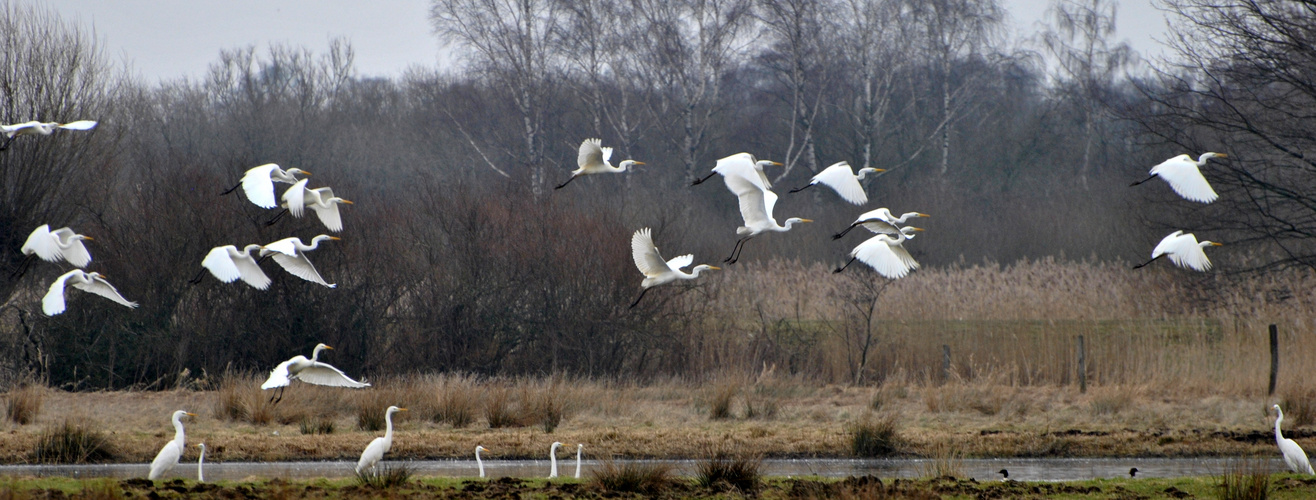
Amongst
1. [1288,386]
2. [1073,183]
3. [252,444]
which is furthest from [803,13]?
[252,444]

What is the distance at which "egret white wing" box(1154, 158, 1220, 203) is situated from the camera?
1137 cm

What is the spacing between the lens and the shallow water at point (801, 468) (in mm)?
10838

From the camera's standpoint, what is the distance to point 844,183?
11.8m

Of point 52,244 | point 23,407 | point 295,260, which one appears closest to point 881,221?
point 295,260

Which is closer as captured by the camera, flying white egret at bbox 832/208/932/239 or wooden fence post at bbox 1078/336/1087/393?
flying white egret at bbox 832/208/932/239

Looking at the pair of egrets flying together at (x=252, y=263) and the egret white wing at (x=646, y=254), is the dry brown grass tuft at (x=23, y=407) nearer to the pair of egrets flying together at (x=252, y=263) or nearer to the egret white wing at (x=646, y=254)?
the pair of egrets flying together at (x=252, y=263)

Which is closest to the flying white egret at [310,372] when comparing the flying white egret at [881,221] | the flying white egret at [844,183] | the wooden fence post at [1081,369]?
the flying white egret at [844,183]

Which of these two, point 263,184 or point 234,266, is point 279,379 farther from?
point 234,266

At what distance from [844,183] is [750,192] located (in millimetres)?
1032

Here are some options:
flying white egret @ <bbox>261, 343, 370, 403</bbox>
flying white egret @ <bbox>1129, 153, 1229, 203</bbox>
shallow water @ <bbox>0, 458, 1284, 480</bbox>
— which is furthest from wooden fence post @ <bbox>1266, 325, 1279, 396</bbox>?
flying white egret @ <bbox>261, 343, 370, 403</bbox>

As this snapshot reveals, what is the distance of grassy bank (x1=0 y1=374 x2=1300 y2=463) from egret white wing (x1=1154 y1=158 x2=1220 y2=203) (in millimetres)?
2488

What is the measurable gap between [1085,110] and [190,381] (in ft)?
97.0

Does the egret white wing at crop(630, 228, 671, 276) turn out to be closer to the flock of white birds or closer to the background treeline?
the flock of white birds

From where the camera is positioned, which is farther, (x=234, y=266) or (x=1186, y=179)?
(x=234, y=266)
